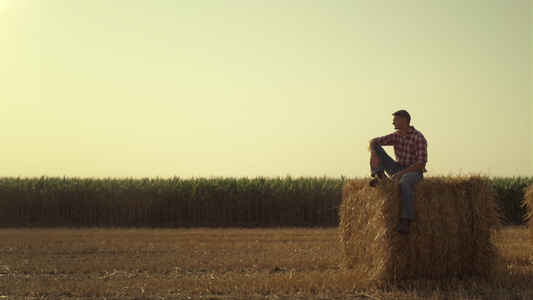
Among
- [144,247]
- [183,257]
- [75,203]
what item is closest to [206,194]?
[75,203]

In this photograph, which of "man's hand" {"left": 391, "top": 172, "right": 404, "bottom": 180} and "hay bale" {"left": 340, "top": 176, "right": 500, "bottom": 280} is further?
"man's hand" {"left": 391, "top": 172, "right": 404, "bottom": 180}

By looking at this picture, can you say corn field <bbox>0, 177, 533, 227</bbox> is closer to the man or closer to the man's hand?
the man

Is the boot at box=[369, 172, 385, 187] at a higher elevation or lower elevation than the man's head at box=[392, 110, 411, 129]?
lower

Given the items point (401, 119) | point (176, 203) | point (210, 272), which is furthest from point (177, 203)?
point (401, 119)

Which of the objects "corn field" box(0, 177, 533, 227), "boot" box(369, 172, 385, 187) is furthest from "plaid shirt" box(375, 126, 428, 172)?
"corn field" box(0, 177, 533, 227)

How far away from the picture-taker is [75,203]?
26094 mm

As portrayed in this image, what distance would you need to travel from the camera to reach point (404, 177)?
923cm

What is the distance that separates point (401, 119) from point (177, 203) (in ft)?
58.4

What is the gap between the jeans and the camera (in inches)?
357

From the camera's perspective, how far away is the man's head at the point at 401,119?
9.59 m

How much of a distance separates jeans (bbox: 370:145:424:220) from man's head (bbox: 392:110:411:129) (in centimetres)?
50

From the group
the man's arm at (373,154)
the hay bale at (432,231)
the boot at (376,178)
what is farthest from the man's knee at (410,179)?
the man's arm at (373,154)

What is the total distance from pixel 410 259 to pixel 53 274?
6844 mm

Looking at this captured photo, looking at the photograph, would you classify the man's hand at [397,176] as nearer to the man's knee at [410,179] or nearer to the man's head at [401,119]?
the man's knee at [410,179]
